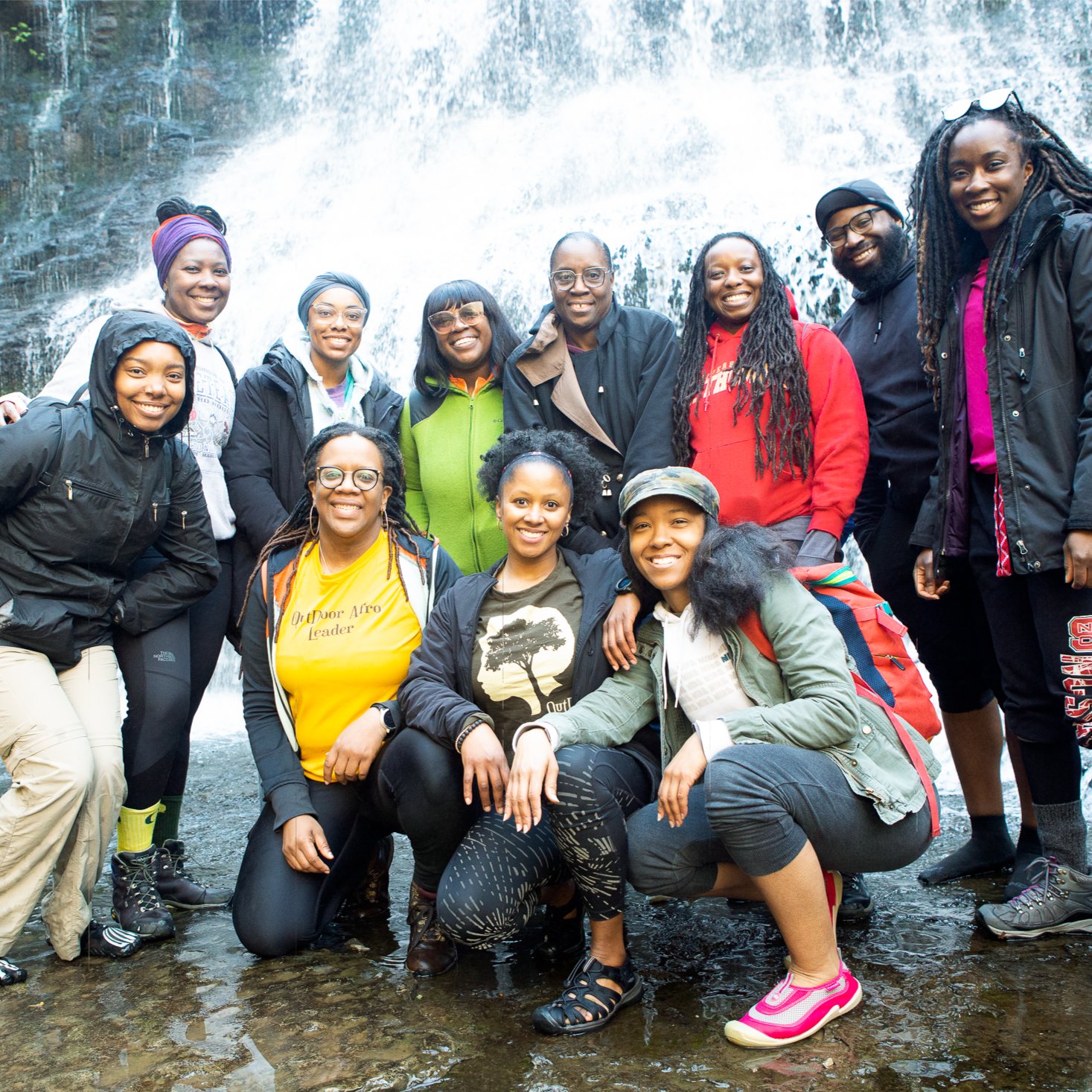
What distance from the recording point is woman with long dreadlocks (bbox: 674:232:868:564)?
3.35m

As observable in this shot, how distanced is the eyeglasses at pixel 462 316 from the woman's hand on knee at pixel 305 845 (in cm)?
177

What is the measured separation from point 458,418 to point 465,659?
1131mm

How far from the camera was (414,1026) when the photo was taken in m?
2.60

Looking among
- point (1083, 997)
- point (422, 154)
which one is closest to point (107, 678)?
point (1083, 997)

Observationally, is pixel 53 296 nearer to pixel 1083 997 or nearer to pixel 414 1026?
pixel 414 1026

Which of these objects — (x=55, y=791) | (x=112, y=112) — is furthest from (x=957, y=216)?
(x=112, y=112)

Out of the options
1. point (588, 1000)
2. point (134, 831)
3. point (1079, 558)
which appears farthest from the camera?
point (134, 831)

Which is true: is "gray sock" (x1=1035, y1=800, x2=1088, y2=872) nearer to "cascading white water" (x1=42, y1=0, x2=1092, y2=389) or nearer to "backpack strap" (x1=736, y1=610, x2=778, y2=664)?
"backpack strap" (x1=736, y1=610, x2=778, y2=664)

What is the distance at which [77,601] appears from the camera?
3229 millimetres

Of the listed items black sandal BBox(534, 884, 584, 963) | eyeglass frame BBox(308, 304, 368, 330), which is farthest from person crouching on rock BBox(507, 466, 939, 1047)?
eyeglass frame BBox(308, 304, 368, 330)

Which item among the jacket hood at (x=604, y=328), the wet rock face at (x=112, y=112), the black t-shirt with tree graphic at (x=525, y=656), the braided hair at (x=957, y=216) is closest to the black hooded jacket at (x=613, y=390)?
the jacket hood at (x=604, y=328)

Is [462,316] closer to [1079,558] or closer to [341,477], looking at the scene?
[341,477]

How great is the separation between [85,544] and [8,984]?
1.26m

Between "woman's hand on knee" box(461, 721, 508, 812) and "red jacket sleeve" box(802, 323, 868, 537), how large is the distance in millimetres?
1240
